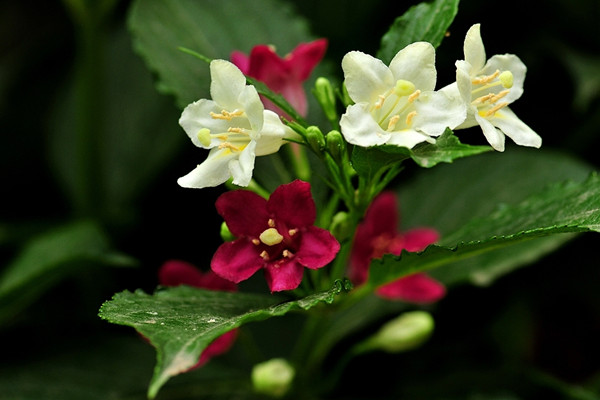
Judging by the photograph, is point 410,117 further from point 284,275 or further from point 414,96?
point 284,275

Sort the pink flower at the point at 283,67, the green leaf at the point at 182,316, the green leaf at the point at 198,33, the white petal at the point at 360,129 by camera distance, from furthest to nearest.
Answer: the green leaf at the point at 198,33, the pink flower at the point at 283,67, the white petal at the point at 360,129, the green leaf at the point at 182,316

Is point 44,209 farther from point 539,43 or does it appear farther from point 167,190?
point 539,43

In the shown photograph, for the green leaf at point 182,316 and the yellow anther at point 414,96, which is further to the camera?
the yellow anther at point 414,96

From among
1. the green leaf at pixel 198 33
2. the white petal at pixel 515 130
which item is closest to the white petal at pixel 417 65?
the white petal at pixel 515 130

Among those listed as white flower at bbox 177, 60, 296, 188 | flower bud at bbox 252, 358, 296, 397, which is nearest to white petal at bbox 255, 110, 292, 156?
white flower at bbox 177, 60, 296, 188

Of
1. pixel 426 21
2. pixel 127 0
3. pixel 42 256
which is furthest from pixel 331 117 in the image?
pixel 127 0

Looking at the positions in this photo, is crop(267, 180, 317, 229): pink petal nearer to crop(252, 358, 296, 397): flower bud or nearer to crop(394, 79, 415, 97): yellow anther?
crop(394, 79, 415, 97): yellow anther

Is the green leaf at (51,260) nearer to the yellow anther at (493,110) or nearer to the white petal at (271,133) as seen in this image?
the white petal at (271,133)
